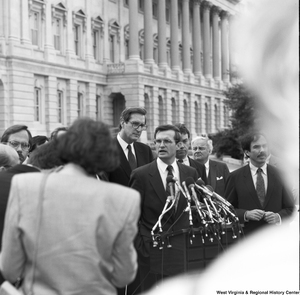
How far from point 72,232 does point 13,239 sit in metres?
0.31

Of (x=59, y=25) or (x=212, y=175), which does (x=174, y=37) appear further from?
(x=212, y=175)

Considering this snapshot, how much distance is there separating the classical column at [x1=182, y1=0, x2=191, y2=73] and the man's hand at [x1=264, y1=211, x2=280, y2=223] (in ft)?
197

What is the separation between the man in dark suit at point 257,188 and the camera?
7797mm

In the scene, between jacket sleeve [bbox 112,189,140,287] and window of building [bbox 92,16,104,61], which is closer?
jacket sleeve [bbox 112,189,140,287]

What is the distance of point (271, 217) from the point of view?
7391 millimetres

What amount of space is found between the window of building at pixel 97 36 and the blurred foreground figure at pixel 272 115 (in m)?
53.1

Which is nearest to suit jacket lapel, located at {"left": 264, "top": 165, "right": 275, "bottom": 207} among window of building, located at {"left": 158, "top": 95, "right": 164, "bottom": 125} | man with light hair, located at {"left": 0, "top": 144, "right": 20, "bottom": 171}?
man with light hair, located at {"left": 0, "top": 144, "right": 20, "bottom": 171}

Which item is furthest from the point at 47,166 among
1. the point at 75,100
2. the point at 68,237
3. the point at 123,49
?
the point at 123,49

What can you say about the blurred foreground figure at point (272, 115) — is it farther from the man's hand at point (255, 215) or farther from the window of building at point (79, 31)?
the window of building at point (79, 31)

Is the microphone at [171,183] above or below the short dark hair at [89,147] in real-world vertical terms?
below

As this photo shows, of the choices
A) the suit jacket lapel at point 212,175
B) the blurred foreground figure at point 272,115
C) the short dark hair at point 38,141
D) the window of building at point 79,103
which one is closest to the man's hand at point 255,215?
the short dark hair at point 38,141

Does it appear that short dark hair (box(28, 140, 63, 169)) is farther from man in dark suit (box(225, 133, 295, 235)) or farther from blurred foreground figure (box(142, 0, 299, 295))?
blurred foreground figure (box(142, 0, 299, 295))

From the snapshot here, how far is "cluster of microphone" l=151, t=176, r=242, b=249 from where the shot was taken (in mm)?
6316

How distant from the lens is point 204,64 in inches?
2840
